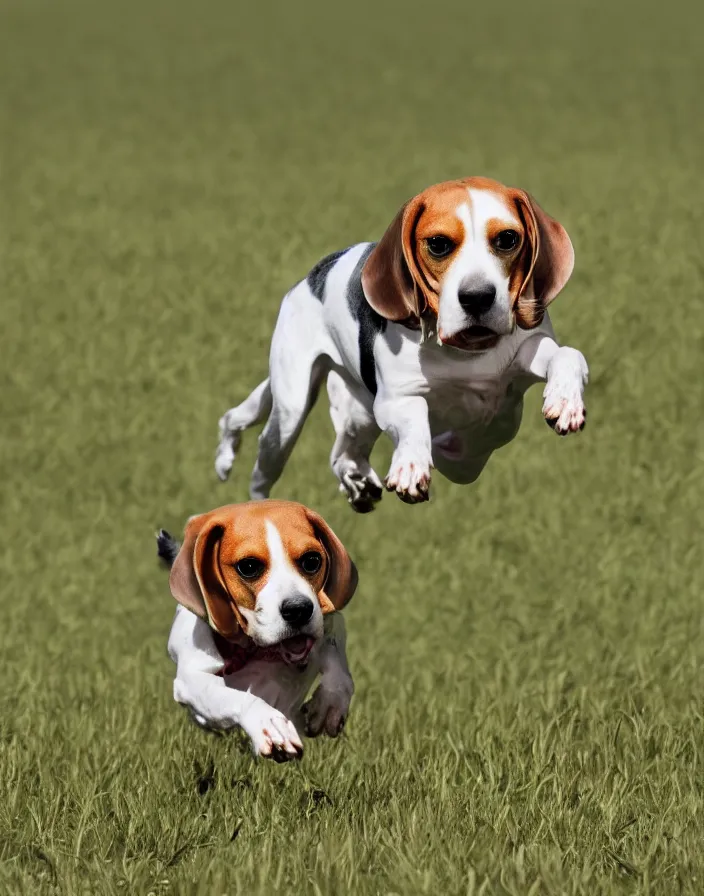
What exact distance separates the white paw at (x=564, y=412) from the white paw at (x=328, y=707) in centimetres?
123

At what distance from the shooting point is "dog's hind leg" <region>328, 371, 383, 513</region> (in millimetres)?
6777

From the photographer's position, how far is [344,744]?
743 cm

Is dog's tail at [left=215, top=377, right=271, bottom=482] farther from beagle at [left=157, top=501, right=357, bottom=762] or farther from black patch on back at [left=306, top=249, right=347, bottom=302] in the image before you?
beagle at [left=157, top=501, right=357, bottom=762]

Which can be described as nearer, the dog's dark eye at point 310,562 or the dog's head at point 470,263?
the dog's head at point 470,263

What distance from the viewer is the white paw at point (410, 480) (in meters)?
5.28

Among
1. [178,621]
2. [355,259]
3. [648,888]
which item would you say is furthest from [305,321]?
[648,888]

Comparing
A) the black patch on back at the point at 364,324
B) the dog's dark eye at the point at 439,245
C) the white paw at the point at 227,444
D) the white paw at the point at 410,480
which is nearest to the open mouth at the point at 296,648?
the white paw at the point at 410,480

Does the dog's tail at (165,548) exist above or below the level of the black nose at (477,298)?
below

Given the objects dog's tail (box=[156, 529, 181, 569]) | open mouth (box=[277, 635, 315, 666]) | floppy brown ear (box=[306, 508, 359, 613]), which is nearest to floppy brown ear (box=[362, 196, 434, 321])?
floppy brown ear (box=[306, 508, 359, 613])

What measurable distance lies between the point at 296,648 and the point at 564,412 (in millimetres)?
1163

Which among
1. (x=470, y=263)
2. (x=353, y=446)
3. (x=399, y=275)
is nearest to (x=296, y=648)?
(x=399, y=275)

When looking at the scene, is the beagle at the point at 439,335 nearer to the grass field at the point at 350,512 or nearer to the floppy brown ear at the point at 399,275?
the floppy brown ear at the point at 399,275

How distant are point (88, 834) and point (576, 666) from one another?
4.27m

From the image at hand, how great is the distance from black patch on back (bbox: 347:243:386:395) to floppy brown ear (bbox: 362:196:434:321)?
223mm
